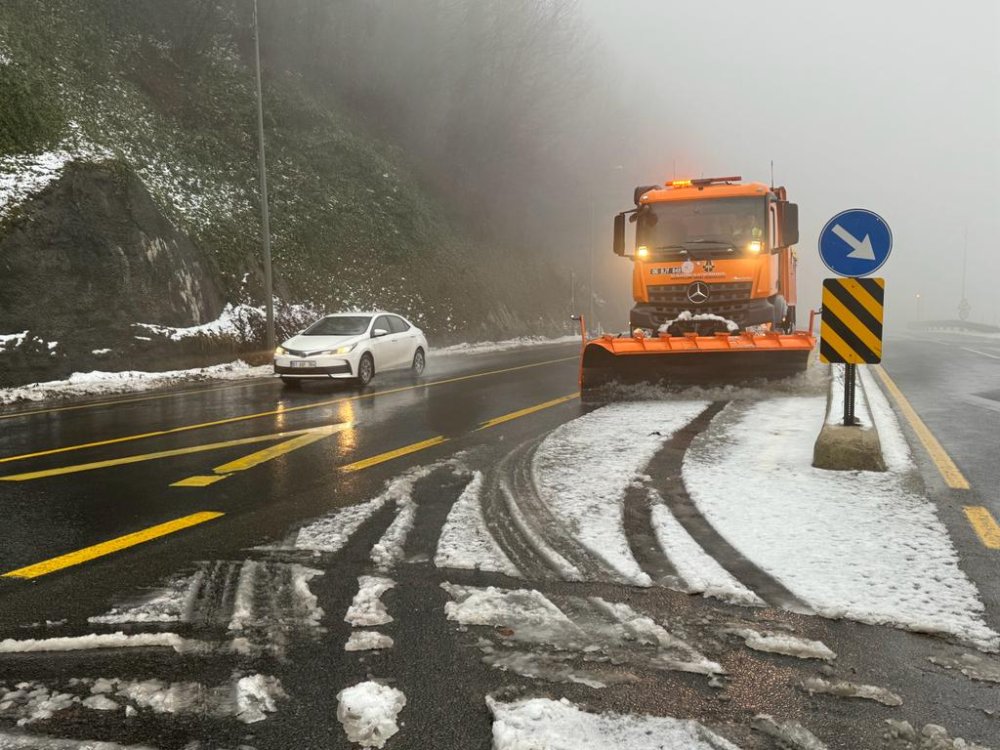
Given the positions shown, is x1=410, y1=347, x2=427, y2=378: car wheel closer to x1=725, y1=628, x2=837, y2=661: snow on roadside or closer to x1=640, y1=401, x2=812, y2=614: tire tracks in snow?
x1=640, y1=401, x2=812, y2=614: tire tracks in snow

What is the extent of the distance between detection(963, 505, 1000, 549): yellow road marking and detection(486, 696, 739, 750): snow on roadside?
120 inches

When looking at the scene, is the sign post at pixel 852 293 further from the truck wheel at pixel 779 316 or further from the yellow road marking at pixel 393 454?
the truck wheel at pixel 779 316

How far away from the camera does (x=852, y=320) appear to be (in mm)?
6871

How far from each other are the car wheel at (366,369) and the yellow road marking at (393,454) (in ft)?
19.9

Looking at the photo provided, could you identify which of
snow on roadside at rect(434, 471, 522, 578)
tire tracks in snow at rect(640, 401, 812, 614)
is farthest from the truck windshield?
snow on roadside at rect(434, 471, 522, 578)

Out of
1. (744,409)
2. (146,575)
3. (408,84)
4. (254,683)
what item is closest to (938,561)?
(254,683)

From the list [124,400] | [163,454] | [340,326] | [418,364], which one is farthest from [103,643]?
[418,364]

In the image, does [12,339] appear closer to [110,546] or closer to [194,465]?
[194,465]

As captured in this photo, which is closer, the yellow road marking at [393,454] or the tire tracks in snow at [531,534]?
the tire tracks in snow at [531,534]

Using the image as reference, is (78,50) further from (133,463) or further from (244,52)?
(133,463)

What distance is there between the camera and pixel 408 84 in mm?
37531

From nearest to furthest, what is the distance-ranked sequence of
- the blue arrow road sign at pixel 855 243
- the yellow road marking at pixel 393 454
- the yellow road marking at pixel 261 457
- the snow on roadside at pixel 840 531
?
the snow on roadside at pixel 840 531
the yellow road marking at pixel 261 457
the yellow road marking at pixel 393 454
the blue arrow road sign at pixel 855 243

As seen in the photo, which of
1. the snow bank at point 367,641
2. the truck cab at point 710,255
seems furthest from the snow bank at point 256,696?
the truck cab at point 710,255

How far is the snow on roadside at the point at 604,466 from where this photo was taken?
4461 millimetres
